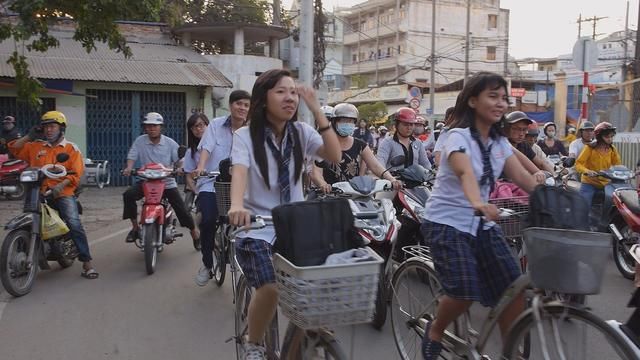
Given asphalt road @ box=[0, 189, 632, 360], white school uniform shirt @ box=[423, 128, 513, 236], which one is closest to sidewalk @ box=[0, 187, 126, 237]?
asphalt road @ box=[0, 189, 632, 360]

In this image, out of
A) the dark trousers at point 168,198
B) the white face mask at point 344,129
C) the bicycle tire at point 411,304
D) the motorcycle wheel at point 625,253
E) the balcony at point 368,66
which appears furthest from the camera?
the balcony at point 368,66

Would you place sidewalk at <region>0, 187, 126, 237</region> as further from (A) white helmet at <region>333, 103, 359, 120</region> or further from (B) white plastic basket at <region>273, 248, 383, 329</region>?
(B) white plastic basket at <region>273, 248, 383, 329</region>

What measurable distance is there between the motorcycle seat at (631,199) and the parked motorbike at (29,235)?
5642mm

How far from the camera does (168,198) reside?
700cm

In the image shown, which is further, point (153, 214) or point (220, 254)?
point (153, 214)

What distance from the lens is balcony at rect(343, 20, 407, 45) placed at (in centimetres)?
5447

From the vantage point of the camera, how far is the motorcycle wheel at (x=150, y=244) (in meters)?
6.29

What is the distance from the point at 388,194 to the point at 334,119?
94 cm

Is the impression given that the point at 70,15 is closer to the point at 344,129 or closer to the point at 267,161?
the point at 344,129

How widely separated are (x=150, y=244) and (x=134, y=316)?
1322mm

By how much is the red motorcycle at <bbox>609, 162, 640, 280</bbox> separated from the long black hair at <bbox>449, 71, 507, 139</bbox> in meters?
3.81

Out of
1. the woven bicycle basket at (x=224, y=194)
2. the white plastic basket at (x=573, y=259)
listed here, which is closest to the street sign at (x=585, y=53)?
the woven bicycle basket at (x=224, y=194)

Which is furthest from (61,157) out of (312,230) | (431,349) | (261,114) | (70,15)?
(431,349)

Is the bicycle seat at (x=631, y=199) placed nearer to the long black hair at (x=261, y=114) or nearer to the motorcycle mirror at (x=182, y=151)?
the long black hair at (x=261, y=114)
